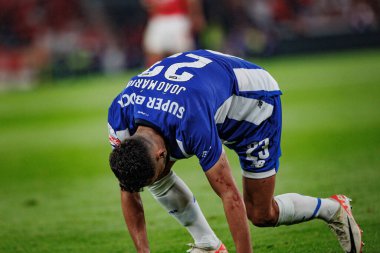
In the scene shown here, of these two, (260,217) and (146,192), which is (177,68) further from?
(146,192)

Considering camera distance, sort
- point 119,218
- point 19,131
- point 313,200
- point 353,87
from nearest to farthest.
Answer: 1. point 313,200
2. point 119,218
3. point 19,131
4. point 353,87

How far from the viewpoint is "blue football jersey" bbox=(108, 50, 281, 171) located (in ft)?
14.1

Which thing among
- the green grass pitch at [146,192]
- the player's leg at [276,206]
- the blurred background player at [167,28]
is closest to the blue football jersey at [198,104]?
the player's leg at [276,206]

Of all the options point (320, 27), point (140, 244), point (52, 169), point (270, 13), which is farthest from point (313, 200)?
point (270, 13)

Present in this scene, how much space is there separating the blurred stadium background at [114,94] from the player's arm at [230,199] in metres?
1.38

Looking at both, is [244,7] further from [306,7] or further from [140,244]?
[140,244]

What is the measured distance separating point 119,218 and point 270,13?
66.0 feet

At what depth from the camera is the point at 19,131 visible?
13.8 m

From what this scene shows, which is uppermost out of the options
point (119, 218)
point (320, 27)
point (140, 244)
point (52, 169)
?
point (140, 244)

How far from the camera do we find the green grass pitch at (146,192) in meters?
6.17

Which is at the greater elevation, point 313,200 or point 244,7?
point 313,200

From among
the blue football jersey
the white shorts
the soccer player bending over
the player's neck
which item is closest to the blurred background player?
the white shorts

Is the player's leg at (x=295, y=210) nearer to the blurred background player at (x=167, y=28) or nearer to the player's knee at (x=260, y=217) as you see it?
the player's knee at (x=260, y=217)

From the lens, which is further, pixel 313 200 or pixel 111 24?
pixel 111 24
